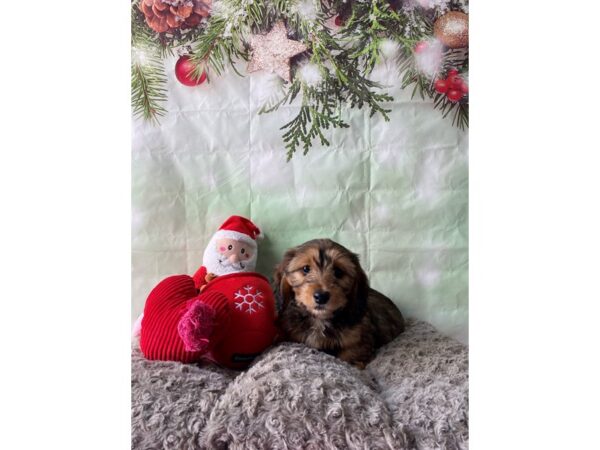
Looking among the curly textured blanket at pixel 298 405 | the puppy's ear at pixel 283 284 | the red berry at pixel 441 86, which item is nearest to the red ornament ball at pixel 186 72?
the puppy's ear at pixel 283 284

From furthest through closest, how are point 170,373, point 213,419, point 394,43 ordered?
1. point 394,43
2. point 170,373
3. point 213,419

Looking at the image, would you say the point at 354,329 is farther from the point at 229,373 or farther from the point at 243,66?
the point at 243,66

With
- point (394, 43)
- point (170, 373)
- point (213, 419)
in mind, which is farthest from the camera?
point (394, 43)

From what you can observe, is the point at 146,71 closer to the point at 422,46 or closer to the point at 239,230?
the point at 239,230

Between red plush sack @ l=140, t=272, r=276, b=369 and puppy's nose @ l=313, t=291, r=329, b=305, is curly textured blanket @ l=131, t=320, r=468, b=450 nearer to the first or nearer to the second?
red plush sack @ l=140, t=272, r=276, b=369

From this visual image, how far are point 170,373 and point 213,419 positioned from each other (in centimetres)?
23

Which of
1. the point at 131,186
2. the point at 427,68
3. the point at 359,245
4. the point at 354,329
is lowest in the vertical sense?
the point at 354,329

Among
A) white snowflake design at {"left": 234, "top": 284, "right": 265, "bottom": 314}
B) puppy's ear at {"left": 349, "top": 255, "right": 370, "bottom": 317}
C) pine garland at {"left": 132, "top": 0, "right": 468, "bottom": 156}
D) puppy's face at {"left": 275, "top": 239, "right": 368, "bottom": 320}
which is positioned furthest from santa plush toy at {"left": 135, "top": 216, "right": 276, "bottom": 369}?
pine garland at {"left": 132, "top": 0, "right": 468, "bottom": 156}

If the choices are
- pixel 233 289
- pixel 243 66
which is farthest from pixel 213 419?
pixel 243 66

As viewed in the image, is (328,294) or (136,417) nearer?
(136,417)

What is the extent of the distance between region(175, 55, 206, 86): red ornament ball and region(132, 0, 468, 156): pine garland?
0.06ft

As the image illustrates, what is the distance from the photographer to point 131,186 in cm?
177

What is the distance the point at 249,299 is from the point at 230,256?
16 centimetres

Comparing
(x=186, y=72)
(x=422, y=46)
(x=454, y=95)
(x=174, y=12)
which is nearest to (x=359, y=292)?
(x=454, y=95)
